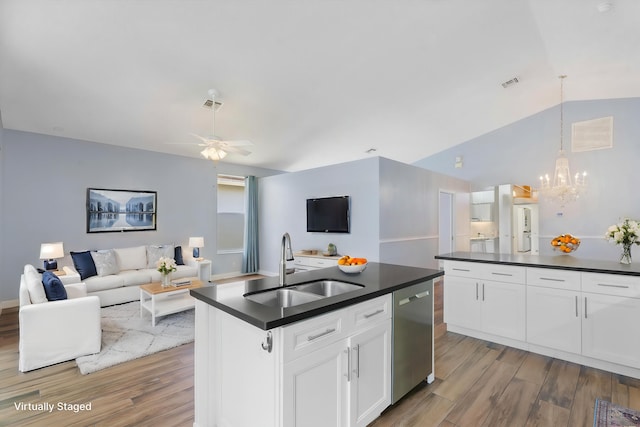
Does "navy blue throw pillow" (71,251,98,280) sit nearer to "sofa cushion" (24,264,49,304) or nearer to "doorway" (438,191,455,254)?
"sofa cushion" (24,264,49,304)

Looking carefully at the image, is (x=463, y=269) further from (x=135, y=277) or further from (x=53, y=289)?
(x=135, y=277)

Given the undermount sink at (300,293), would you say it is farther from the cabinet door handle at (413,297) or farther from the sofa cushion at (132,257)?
the sofa cushion at (132,257)

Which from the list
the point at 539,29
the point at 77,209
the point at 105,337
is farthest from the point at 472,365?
the point at 77,209

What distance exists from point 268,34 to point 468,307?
12.2 feet

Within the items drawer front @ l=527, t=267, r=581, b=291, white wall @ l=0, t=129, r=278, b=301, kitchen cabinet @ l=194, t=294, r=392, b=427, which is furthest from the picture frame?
drawer front @ l=527, t=267, r=581, b=291

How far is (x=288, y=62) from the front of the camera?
3713 millimetres

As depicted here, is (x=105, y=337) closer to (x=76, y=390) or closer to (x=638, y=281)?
(x=76, y=390)

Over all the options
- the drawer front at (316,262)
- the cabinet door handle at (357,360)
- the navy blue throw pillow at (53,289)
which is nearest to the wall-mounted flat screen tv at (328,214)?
the drawer front at (316,262)

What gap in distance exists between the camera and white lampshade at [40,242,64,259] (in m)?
4.20

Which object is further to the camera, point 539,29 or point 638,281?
point 539,29

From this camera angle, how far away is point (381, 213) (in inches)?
194

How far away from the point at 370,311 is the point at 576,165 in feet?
23.9

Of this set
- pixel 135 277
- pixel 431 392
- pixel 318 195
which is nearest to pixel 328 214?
pixel 318 195

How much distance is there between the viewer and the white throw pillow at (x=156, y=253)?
5.29m
